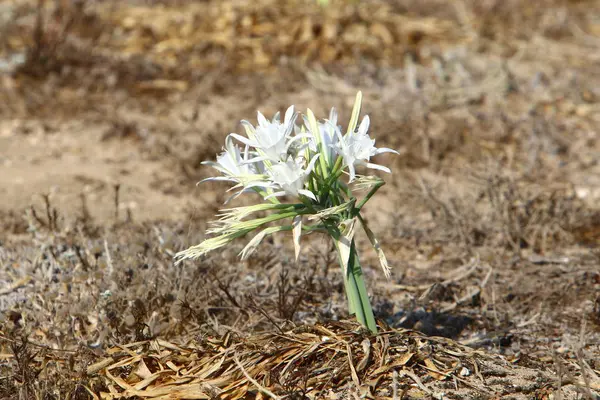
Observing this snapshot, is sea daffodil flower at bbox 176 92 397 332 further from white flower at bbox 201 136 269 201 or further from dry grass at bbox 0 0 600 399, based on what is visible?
dry grass at bbox 0 0 600 399

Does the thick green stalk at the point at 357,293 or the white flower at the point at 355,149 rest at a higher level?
the white flower at the point at 355,149

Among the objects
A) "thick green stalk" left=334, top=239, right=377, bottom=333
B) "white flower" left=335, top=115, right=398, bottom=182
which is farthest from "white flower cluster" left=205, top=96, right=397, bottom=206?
"thick green stalk" left=334, top=239, right=377, bottom=333

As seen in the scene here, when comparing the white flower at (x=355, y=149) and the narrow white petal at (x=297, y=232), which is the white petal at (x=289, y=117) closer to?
the white flower at (x=355, y=149)

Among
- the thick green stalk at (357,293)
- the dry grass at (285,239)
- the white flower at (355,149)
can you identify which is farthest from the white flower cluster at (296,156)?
the dry grass at (285,239)

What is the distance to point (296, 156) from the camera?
2.28m

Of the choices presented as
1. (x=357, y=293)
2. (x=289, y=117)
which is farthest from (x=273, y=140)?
(x=357, y=293)

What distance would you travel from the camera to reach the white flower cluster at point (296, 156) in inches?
87.0

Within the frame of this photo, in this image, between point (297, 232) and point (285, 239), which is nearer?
point (297, 232)

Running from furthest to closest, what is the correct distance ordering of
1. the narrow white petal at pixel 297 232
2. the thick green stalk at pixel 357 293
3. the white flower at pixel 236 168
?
the thick green stalk at pixel 357 293, the white flower at pixel 236 168, the narrow white petal at pixel 297 232

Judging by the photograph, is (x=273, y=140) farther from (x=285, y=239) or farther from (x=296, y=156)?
(x=285, y=239)

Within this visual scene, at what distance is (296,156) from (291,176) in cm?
9

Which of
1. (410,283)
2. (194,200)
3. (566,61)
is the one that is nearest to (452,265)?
(410,283)

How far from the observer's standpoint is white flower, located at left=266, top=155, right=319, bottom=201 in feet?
7.20

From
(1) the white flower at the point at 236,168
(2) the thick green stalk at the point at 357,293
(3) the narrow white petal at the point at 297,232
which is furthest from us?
(2) the thick green stalk at the point at 357,293
